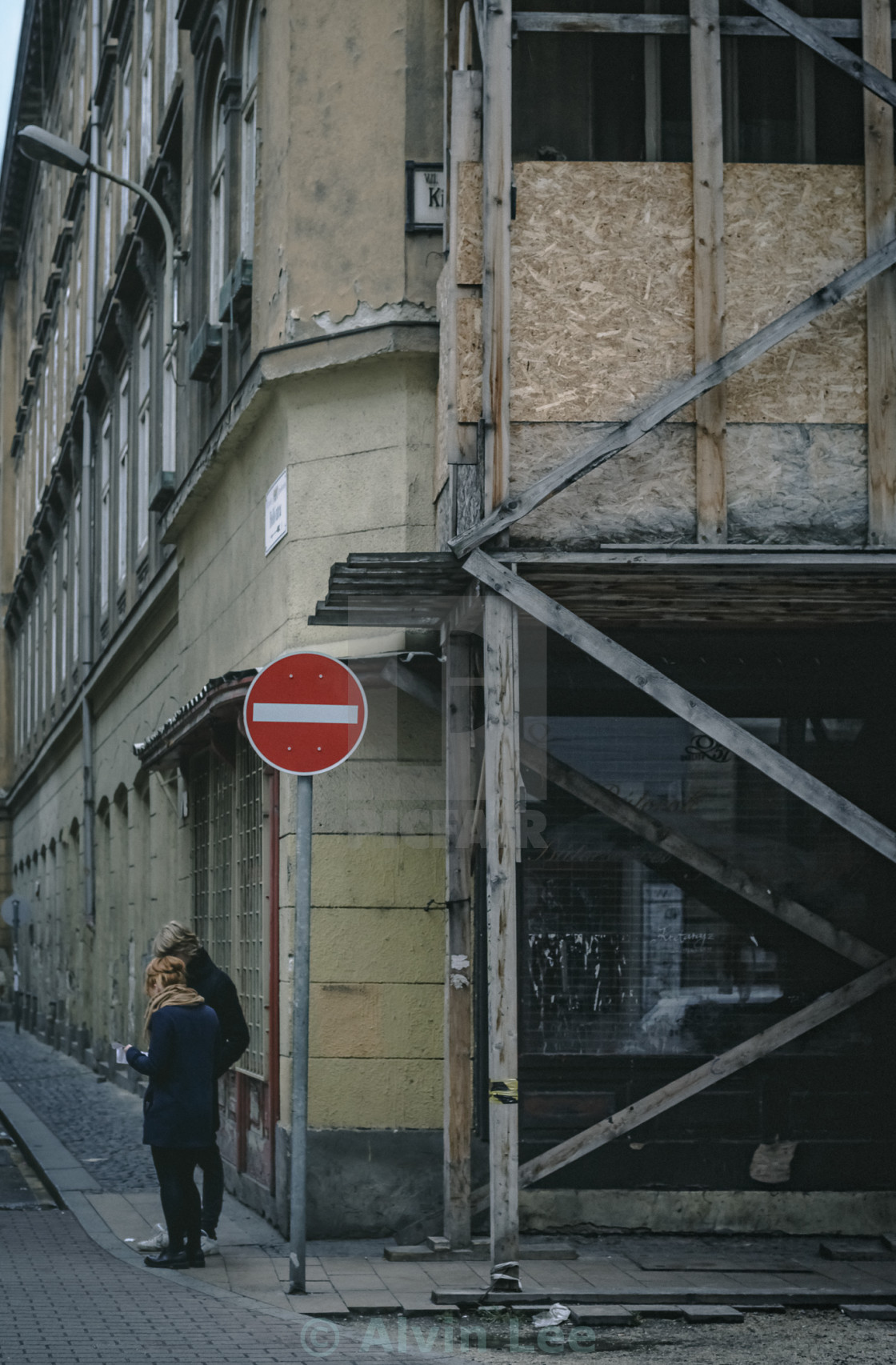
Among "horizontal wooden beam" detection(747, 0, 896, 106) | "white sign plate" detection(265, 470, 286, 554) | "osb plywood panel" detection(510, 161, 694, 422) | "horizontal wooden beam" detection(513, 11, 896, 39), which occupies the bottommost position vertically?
"white sign plate" detection(265, 470, 286, 554)

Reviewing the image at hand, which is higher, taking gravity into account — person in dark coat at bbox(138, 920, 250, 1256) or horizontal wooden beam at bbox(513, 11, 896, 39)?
horizontal wooden beam at bbox(513, 11, 896, 39)

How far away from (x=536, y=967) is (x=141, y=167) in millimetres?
13569

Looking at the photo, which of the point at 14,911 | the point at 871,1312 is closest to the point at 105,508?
the point at 14,911

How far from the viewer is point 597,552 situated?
8.48 m

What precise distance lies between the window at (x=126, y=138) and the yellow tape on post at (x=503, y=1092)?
53.4ft

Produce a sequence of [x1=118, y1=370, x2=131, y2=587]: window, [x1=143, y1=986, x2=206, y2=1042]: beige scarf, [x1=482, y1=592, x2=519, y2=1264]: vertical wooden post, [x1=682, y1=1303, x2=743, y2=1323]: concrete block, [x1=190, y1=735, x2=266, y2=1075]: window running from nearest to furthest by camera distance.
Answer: [x1=682, y1=1303, x2=743, y2=1323]: concrete block
[x1=482, y1=592, x2=519, y2=1264]: vertical wooden post
[x1=143, y1=986, x2=206, y2=1042]: beige scarf
[x1=190, y1=735, x2=266, y2=1075]: window
[x1=118, y1=370, x2=131, y2=587]: window

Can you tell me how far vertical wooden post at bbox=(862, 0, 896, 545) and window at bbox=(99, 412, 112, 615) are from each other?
16.4m

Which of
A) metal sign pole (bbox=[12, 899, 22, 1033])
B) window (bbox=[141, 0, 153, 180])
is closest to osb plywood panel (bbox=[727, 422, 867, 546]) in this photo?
window (bbox=[141, 0, 153, 180])

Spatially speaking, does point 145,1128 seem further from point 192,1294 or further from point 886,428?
point 886,428

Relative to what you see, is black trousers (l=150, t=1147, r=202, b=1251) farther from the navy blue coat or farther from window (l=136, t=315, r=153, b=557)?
window (l=136, t=315, r=153, b=557)

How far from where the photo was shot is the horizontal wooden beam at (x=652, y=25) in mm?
8914

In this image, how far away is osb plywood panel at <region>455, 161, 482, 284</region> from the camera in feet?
29.7

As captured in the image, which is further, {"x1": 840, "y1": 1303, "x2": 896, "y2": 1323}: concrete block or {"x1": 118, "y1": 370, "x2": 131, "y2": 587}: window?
{"x1": 118, "y1": 370, "x2": 131, "y2": 587}: window

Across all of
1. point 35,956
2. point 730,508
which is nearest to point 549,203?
point 730,508
